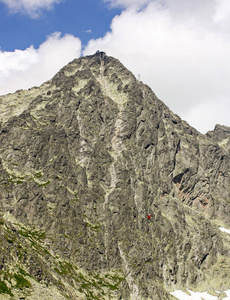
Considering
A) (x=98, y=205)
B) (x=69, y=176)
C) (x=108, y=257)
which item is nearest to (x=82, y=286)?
(x=108, y=257)

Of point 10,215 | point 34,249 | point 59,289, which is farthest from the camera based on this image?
point 10,215

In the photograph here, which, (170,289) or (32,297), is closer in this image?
(32,297)

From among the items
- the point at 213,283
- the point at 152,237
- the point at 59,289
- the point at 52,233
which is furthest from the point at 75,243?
the point at 213,283

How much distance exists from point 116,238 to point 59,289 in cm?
6471

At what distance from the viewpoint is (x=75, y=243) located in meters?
162

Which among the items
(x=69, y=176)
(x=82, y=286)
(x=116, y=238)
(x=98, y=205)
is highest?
(x=69, y=176)

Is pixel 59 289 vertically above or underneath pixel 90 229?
underneath

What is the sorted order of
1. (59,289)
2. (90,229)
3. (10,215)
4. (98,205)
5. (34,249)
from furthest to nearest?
(98,205) < (90,229) < (10,215) < (34,249) < (59,289)

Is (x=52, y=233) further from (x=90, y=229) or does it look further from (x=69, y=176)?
(x=69, y=176)

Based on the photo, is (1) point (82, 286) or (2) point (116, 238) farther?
(2) point (116, 238)

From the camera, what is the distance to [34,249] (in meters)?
137

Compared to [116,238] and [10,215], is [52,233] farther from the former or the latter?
[116,238]

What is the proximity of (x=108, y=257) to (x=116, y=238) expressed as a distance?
47.9ft

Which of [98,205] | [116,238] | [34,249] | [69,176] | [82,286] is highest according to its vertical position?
[69,176]
